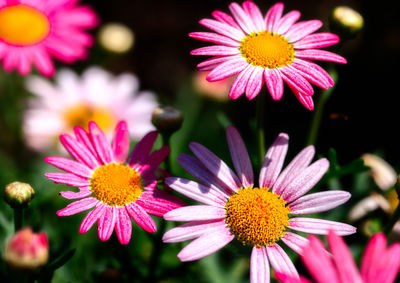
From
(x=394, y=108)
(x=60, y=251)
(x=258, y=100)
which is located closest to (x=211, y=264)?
(x=60, y=251)

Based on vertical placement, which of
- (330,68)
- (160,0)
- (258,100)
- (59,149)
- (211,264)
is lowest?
(211,264)

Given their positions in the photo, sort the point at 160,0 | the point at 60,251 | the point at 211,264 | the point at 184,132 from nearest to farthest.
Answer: the point at 60,251 < the point at 211,264 < the point at 184,132 < the point at 160,0

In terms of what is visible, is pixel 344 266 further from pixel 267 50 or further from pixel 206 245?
pixel 267 50

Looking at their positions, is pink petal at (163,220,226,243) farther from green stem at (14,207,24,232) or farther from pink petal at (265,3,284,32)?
pink petal at (265,3,284,32)

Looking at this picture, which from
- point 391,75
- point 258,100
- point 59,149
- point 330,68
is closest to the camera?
point 258,100

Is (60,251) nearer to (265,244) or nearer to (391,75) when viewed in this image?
(265,244)

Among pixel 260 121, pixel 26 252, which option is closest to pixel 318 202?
pixel 260 121
